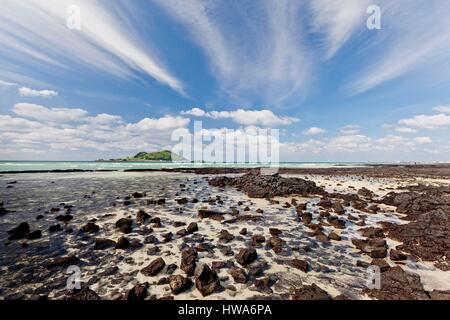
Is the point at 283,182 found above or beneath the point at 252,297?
above

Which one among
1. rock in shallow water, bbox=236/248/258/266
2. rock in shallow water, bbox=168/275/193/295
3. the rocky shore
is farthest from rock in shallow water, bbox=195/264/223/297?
rock in shallow water, bbox=236/248/258/266

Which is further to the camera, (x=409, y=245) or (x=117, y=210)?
(x=117, y=210)

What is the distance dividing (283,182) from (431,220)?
43.7 ft

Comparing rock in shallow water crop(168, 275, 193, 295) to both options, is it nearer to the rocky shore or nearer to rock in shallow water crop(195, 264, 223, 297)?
the rocky shore

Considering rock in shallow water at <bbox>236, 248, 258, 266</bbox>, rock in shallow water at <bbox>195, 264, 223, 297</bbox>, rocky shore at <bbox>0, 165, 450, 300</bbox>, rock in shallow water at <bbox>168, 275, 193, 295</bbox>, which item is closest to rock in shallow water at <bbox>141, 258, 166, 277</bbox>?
rocky shore at <bbox>0, 165, 450, 300</bbox>

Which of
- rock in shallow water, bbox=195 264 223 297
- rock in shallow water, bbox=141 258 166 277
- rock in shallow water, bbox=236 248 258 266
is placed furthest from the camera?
rock in shallow water, bbox=236 248 258 266

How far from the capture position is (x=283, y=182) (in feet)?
79.3

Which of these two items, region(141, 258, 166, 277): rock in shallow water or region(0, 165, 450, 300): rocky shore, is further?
region(141, 258, 166, 277): rock in shallow water

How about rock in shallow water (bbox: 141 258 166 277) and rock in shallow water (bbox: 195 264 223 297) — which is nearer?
rock in shallow water (bbox: 195 264 223 297)

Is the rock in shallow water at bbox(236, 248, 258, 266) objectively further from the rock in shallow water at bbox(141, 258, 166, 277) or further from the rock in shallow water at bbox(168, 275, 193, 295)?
the rock in shallow water at bbox(141, 258, 166, 277)

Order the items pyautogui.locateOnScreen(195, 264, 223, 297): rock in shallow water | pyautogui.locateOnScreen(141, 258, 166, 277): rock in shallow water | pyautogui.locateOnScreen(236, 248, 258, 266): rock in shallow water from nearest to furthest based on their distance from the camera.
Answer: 1. pyautogui.locateOnScreen(195, 264, 223, 297): rock in shallow water
2. pyautogui.locateOnScreen(141, 258, 166, 277): rock in shallow water
3. pyautogui.locateOnScreen(236, 248, 258, 266): rock in shallow water
